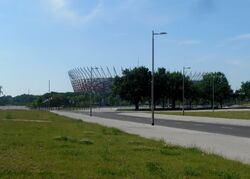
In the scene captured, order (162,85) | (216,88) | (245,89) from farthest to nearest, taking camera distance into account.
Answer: (245,89)
(216,88)
(162,85)

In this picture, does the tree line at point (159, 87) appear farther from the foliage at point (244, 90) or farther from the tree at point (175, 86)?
the foliage at point (244, 90)

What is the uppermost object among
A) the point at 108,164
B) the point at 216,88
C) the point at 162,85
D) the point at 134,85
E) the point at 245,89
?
the point at 245,89

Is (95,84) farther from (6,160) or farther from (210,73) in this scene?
(6,160)

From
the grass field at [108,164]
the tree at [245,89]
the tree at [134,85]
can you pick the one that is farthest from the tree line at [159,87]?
the grass field at [108,164]

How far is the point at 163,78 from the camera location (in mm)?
135500

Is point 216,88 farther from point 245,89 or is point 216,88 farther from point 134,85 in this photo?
point 245,89

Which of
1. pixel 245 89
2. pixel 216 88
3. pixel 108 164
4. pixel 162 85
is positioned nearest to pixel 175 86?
pixel 162 85

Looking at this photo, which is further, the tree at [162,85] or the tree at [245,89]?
the tree at [245,89]

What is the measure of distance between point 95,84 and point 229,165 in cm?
18370

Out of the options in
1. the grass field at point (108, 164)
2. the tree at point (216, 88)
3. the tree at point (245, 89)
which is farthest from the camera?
the tree at point (245, 89)

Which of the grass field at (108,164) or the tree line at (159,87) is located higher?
the tree line at (159,87)

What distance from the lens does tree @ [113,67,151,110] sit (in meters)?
131

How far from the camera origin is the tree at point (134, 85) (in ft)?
430

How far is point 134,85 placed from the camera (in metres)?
131
